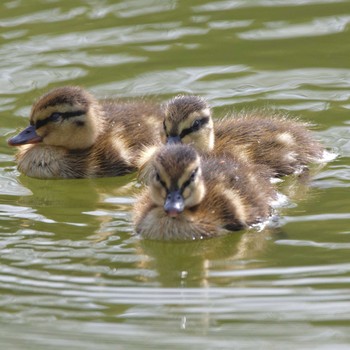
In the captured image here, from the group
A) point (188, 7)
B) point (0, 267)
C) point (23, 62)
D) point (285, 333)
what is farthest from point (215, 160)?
point (188, 7)

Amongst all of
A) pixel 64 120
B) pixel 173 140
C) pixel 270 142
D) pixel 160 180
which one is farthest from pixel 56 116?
pixel 160 180

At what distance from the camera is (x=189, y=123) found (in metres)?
6.85

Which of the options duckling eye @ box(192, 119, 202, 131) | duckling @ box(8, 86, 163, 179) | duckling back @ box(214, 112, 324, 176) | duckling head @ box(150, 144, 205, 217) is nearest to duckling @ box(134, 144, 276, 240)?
duckling head @ box(150, 144, 205, 217)

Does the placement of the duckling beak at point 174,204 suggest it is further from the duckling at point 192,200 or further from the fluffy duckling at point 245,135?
the fluffy duckling at point 245,135

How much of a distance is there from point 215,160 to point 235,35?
9.26 ft

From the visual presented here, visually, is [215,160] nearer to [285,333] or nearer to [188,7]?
[285,333]

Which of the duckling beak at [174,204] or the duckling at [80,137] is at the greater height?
the duckling beak at [174,204]

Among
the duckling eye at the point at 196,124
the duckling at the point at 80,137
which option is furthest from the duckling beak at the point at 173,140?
the duckling at the point at 80,137

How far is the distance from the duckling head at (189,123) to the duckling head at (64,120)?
573 mm

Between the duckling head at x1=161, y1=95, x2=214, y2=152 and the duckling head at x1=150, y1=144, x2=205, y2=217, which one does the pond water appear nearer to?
the duckling head at x1=150, y1=144, x2=205, y2=217

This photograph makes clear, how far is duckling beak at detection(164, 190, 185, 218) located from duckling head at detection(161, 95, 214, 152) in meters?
0.90

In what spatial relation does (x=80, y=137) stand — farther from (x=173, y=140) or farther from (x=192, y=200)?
(x=192, y=200)

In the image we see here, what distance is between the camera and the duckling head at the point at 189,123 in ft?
22.5

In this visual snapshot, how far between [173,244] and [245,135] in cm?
121
